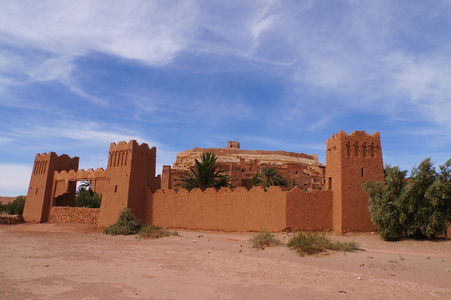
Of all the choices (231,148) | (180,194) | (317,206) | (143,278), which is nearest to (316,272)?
(143,278)

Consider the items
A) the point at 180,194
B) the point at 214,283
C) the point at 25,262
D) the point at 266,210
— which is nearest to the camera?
the point at 214,283

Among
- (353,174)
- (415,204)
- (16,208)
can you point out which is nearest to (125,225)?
(353,174)

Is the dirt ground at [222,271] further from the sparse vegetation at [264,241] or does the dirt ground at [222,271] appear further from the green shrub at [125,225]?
the green shrub at [125,225]

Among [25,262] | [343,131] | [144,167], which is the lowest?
[25,262]

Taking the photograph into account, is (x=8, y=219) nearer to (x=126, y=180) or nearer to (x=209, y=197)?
(x=126, y=180)

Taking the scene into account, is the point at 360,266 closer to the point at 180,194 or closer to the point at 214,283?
the point at 214,283

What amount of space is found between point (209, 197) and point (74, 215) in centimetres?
1209

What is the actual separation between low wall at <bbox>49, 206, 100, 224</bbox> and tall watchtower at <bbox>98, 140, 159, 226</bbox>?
217 centimetres

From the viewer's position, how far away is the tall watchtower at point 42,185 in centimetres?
2684

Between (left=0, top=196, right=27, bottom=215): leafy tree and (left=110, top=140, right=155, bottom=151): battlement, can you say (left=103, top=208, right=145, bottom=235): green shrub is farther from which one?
(left=0, top=196, right=27, bottom=215): leafy tree

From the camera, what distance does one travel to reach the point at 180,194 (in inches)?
819

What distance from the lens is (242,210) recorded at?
18.6m

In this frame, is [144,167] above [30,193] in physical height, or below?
above

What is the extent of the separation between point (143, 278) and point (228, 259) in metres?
3.76
